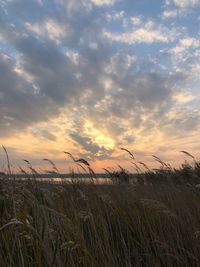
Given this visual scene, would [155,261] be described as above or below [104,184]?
below

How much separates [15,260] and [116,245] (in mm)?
1717

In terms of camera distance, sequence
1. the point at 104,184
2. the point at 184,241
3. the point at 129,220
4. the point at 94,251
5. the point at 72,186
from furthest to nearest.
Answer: the point at 104,184 < the point at 72,186 < the point at 129,220 < the point at 184,241 < the point at 94,251

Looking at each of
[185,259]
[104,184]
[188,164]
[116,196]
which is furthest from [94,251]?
[188,164]

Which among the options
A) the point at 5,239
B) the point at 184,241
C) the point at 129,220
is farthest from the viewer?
the point at 129,220

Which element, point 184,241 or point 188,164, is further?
point 188,164

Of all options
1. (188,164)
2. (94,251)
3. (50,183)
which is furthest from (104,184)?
(188,164)

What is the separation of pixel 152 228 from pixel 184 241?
41cm

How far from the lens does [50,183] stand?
25.8 ft

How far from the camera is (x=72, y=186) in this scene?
6719mm

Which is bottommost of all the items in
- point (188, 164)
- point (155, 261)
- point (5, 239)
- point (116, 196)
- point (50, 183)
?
point (155, 261)

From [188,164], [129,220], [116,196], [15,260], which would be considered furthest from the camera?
[188,164]

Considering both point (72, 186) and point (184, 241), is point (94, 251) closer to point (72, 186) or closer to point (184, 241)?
point (184, 241)

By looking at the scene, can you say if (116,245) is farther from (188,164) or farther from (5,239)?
(188,164)

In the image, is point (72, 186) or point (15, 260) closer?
point (15, 260)
